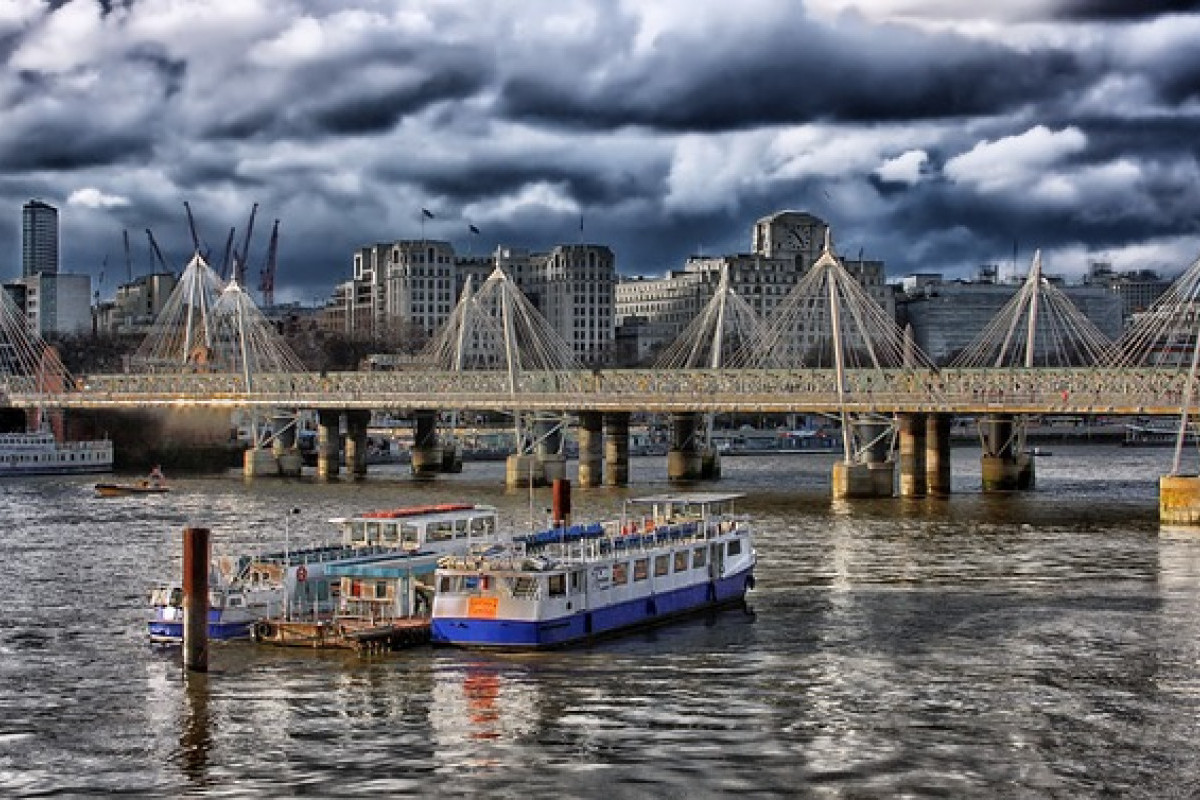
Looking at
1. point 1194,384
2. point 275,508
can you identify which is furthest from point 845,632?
point 275,508

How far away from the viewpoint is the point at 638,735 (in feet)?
183

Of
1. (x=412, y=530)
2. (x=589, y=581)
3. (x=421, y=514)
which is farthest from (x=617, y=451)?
(x=589, y=581)

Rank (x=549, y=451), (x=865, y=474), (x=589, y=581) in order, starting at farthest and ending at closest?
1. (x=549, y=451)
2. (x=865, y=474)
3. (x=589, y=581)

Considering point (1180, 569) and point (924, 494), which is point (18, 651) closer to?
point (1180, 569)

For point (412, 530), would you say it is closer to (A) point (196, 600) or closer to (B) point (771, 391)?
(A) point (196, 600)

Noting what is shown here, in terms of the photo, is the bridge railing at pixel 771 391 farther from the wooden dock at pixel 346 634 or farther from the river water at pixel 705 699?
the wooden dock at pixel 346 634

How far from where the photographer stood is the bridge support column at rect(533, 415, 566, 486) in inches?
6870

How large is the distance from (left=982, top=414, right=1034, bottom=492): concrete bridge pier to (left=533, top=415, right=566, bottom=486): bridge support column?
3664cm

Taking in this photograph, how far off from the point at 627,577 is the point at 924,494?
7891 cm

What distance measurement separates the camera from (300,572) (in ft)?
249

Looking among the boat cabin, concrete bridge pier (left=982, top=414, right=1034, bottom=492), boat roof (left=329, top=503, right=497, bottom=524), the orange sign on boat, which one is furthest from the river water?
concrete bridge pier (left=982, top=414, right=1034, bottom=492)

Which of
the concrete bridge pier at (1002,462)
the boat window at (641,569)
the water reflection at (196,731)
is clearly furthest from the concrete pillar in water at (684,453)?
the water reflection at (196,731)

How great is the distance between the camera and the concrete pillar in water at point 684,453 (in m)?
184

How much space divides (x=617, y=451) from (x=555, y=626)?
359 feet
